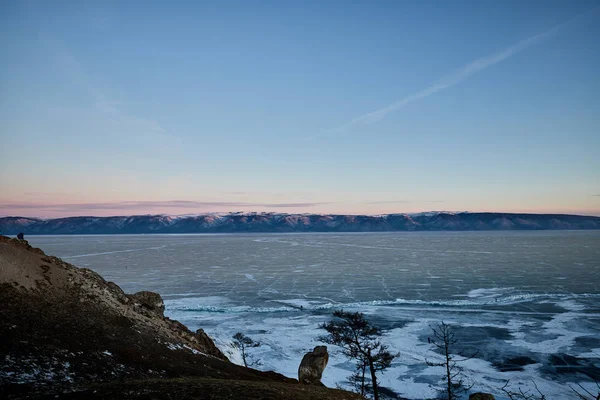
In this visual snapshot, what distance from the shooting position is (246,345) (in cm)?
2986

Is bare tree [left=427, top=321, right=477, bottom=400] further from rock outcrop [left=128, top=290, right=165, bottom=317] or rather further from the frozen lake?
rock outcrop [left=128, top=290, right=165, bottom=317]

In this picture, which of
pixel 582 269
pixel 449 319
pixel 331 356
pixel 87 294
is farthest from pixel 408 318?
pixel 582 269

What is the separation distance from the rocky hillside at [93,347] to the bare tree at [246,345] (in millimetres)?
4017

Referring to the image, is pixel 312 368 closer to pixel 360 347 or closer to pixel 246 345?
pixel 360 347

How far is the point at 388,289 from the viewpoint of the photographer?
50844 mm

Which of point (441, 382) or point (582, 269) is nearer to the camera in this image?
point (441, 382)

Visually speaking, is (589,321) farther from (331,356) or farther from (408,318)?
(331,356)

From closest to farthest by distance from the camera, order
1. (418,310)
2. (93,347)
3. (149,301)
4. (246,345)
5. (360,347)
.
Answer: (93,347), (360,347), (149,301), (246,345), (418,310)

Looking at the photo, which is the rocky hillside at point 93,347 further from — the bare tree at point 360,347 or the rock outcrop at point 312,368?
the bare tree at point 360,347

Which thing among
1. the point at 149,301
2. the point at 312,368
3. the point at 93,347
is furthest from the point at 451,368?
the point at 93,347

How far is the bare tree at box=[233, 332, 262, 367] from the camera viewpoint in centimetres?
2728

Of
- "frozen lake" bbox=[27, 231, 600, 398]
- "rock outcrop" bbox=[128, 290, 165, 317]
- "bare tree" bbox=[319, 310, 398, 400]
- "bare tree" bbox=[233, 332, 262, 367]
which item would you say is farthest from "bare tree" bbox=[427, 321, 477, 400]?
"rock outcrop" bbox=[128, 290, 165, 317]

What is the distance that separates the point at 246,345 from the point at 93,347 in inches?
627

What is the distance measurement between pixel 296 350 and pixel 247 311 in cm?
1251
